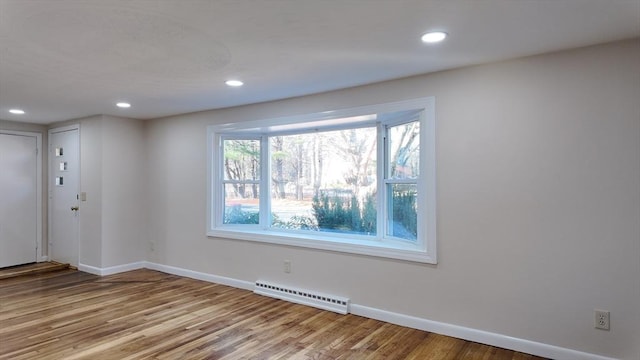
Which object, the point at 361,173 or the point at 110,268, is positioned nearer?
the point at 361,173

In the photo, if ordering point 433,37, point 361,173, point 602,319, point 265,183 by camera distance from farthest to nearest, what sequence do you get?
1. point 265,183
2. point 361,173
3. point 602,319
4. point 433,37

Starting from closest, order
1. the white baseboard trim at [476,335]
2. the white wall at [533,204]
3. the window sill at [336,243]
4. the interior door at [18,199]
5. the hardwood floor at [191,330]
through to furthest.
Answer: the white wall at [533,204] < the white baseboard trim at [476,335] < the hardwood floor at [191,330] < the window sill at [336,243] < the interior door at [18,199]

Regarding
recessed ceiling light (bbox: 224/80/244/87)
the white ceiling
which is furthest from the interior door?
recessed ceiling light (bbox: 224/80/244/87)

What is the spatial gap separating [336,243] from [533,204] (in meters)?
1.77

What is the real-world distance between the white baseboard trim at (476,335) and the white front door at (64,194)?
4416mm

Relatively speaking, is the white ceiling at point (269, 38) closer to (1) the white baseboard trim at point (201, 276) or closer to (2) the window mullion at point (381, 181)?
(2) the window mullion at point (381, 181)

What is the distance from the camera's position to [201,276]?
486 centimetres

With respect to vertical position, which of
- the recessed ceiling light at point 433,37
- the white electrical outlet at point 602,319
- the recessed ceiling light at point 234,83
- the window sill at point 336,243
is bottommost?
the white electrical outlet at point 602,319

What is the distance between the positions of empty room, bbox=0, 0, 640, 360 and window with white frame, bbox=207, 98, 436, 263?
2cm

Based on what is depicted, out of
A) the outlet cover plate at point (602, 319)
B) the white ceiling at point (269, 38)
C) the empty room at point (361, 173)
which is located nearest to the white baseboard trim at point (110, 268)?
the empty room at point (361, 173)

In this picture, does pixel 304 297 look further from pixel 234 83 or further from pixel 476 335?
pixel 234 83

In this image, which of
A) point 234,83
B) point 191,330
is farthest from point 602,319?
point 234,83

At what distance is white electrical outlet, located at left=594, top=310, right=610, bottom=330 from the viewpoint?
254cm

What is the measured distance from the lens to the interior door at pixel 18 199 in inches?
213
